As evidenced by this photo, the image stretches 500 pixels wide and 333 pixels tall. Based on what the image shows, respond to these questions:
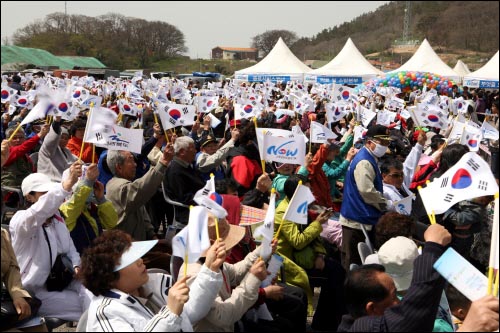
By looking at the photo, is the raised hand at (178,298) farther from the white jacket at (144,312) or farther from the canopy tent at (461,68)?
the canopy tent at (461,68)

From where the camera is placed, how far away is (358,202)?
512cm

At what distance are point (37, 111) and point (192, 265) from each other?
3.06 metres

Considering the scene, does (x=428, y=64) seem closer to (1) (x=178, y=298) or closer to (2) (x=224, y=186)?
(2) (x=224, y=186)

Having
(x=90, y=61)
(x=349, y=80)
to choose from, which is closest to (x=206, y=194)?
(x=349, y=80)

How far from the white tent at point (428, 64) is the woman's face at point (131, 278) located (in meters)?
25.7

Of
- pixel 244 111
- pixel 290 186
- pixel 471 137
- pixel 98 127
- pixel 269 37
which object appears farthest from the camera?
pixel 269 37

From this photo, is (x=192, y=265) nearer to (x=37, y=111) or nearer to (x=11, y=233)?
(x=11, y=233)

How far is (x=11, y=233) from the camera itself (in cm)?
365

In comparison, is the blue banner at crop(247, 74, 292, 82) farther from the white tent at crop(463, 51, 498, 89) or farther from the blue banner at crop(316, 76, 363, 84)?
the white tent at crop(463, 51, 498, 89)

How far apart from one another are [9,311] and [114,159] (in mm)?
2191

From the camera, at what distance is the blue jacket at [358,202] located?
16.7ft

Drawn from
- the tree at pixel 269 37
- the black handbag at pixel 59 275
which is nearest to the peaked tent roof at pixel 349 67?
the tree at pixel 269 37

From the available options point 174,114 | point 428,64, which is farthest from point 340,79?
point 174,114

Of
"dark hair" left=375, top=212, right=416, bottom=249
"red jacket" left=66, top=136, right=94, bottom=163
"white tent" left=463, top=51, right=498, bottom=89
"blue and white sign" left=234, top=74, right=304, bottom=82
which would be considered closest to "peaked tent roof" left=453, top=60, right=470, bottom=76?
"white tent" left=463, top=51, right=498, bottom=89
